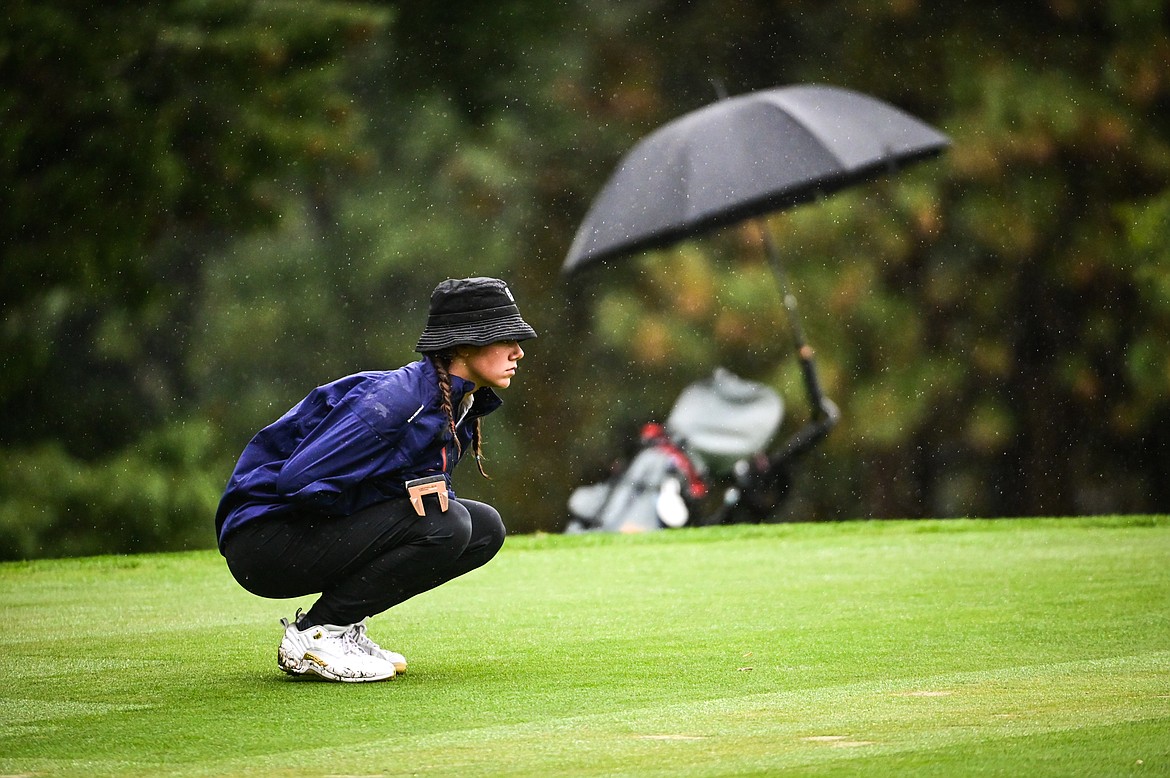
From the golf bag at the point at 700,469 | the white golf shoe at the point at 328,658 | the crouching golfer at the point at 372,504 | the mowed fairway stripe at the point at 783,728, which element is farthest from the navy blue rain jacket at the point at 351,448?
the golf bag at the point at 700,469

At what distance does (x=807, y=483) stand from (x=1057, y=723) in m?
14.8

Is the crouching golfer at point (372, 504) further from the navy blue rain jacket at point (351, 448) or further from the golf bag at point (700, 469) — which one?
the golf bag at point (700, 469)

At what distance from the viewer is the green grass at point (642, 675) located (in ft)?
8.80

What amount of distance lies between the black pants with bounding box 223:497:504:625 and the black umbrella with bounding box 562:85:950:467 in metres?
6.08

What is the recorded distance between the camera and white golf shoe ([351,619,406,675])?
3.67 meters

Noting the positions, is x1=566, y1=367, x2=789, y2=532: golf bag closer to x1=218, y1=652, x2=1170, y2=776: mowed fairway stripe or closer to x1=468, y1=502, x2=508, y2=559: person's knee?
x1=468, y1=502, x2=508, y2=559: person's knee

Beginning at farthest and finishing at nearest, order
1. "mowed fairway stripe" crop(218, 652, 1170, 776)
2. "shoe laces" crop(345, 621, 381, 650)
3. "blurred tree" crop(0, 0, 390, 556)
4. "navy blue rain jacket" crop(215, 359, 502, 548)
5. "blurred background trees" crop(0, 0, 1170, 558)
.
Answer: "blurred background trees" crop(0, 0, 1170, 558), "blurred tree" crop(0, 0, 390, 556), "shoe laces" crop(345, 621, 381, 650), "navy blue rain jacket" crop(215, 359, 502, 548), "mowed fairway stripe" crop(218, 652, 1170, 776)

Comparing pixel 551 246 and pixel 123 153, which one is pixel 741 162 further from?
pixel 551 246

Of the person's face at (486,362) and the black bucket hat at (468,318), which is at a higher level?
the black bucket hat at (468,318)

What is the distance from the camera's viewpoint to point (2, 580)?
6285 mm

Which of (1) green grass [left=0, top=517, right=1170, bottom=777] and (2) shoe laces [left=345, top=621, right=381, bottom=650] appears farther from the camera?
(2) shoe laces [left=345, top=621, right=381, bottom=650]

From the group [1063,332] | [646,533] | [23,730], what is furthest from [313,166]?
[23,730]

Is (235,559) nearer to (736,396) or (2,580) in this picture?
(2,580)

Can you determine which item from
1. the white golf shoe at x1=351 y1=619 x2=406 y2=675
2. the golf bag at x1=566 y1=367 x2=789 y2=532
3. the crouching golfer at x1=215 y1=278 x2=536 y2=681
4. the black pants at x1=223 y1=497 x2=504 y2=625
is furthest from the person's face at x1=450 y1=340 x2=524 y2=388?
the golf bag at x1=566 y1=367 x2=789 y2=532
